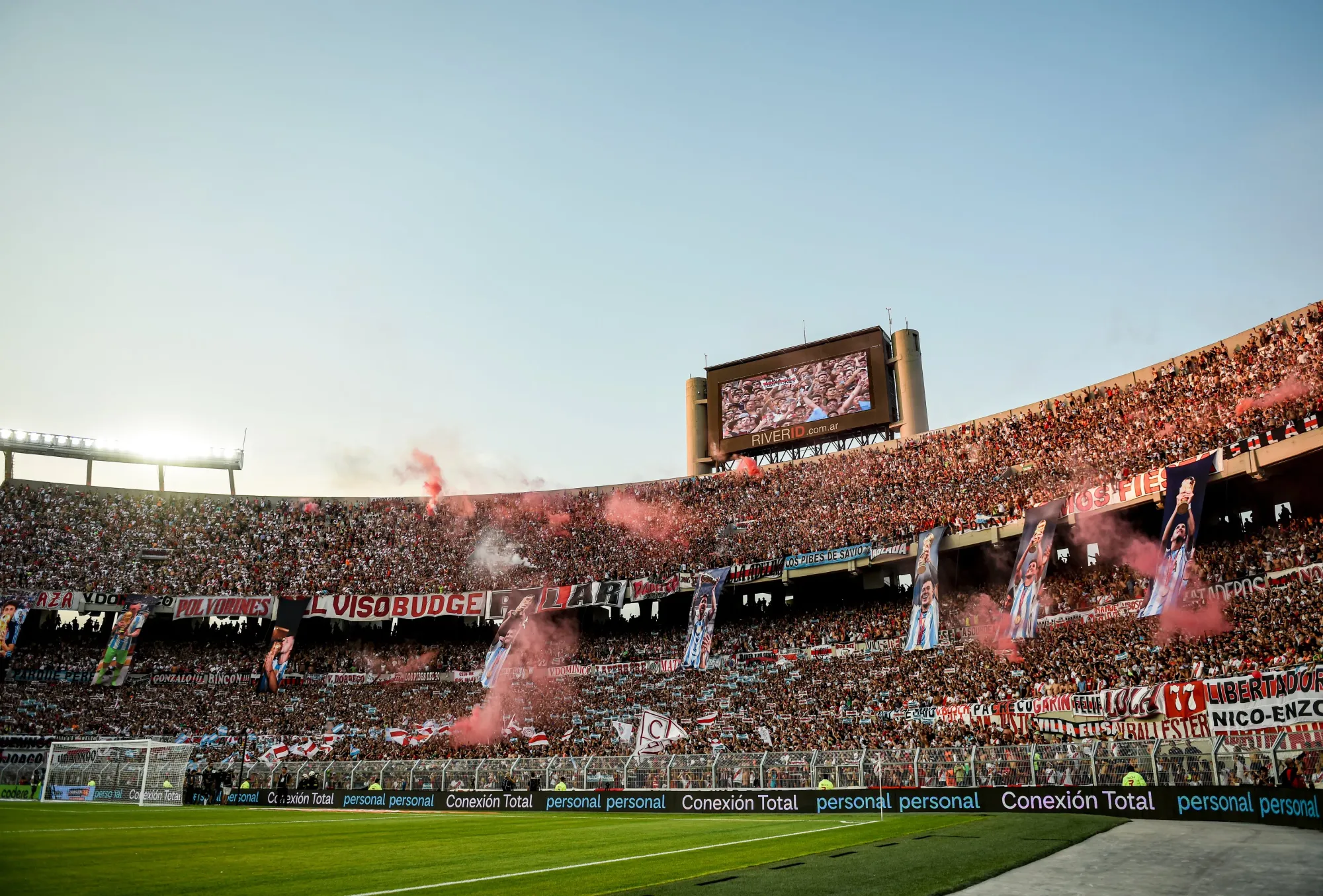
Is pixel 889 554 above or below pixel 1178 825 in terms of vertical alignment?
above

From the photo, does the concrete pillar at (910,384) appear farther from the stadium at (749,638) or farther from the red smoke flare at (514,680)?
the red smoke flare at (514,680)

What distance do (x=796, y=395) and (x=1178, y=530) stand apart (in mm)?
28976

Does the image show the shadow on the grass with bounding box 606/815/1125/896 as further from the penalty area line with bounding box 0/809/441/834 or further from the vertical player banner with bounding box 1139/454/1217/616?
the penalty area line with bounding box 0/809/441/834

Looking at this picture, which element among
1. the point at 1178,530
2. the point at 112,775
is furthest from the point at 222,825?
the point at 1178,530

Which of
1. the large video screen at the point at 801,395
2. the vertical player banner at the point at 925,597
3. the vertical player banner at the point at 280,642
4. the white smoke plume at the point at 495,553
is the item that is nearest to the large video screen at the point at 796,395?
the large video screen at the point at 801,395

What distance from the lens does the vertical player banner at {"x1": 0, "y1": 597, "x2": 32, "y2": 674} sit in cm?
5025

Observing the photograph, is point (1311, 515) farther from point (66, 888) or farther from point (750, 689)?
point (66, 888)

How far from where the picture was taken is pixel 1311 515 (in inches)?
1367

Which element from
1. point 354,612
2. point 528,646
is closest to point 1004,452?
point 528,646

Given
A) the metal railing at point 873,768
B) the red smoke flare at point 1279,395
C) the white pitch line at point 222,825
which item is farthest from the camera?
the red smoke flare at point 1279,395

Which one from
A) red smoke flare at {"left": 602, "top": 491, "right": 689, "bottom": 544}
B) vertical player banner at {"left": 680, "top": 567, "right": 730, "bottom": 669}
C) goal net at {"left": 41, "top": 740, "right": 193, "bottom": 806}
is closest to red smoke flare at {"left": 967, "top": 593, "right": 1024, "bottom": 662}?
vertical player banner at {"left": 680, "top": 567, "right": 730, "bottom": 669}

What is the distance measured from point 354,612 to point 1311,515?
5090cm

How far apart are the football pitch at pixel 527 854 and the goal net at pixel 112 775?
1501cm

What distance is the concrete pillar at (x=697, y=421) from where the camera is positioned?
2438 inches
